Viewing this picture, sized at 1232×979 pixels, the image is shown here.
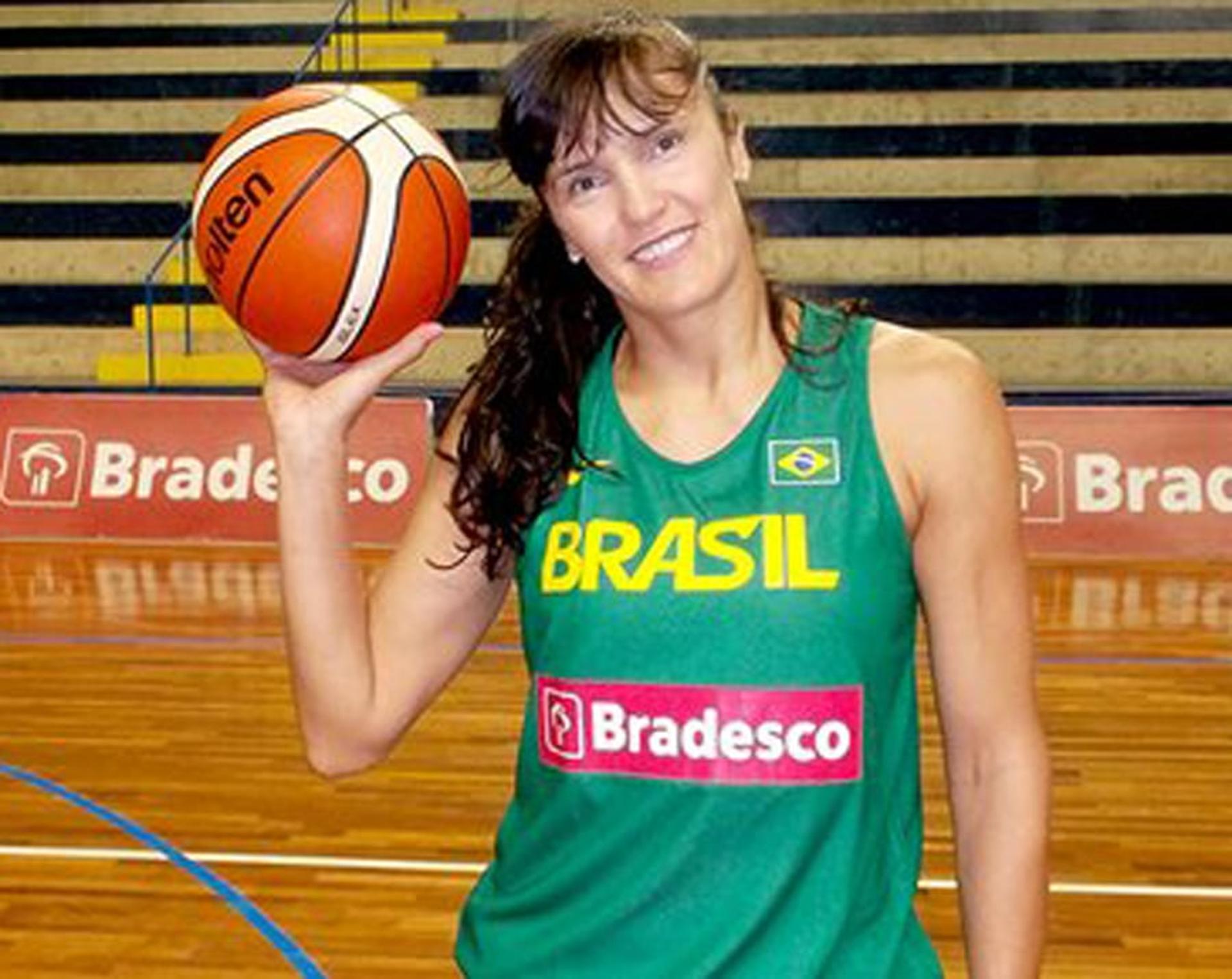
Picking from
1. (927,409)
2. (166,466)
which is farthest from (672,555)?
(166,466)

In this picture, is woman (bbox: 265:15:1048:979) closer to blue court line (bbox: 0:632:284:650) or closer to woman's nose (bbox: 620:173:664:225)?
woman's nose (bbox: 620:173:664:225)

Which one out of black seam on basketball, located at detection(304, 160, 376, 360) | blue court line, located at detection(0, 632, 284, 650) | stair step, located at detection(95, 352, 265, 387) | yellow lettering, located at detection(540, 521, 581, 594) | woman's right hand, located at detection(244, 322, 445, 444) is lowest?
stair step, located at detection(95, 352, 265, 387)

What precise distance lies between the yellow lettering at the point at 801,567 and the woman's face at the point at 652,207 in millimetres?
199

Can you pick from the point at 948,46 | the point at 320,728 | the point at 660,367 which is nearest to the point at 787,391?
the point at 660,367

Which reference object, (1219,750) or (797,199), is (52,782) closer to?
(1219,750)

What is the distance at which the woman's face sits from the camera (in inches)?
54.2

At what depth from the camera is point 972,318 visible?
406 inches

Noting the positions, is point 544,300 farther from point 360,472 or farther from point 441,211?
point 360,472

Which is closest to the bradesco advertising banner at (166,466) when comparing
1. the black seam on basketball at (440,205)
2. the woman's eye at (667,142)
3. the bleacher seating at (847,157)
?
the bleacher seating at (847,157)

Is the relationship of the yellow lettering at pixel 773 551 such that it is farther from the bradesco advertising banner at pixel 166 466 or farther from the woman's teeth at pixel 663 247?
the bradesco advertising banner at pixel 166 466

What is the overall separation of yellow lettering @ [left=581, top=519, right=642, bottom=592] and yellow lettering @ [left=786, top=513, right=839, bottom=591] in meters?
0.12

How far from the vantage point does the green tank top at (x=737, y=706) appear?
4.44 feet

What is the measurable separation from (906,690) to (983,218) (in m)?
9.71

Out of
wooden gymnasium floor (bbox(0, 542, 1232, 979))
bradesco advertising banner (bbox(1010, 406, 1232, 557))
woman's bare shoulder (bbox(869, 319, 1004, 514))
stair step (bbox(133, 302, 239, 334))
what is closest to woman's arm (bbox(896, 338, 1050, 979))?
woman's bare shoulder (bbox(869, 319, 1004, 514))
